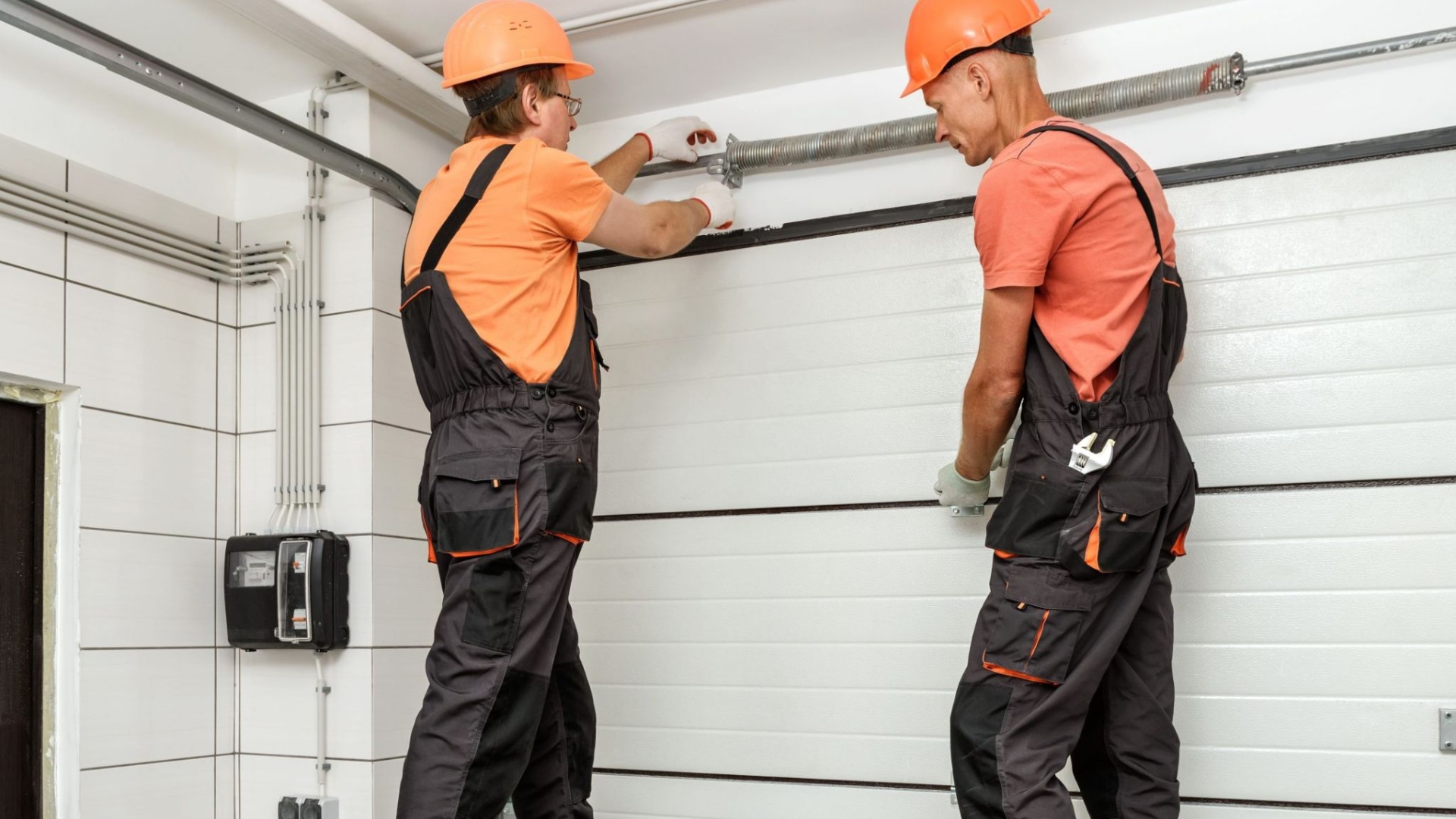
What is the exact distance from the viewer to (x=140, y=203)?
2.91 metres

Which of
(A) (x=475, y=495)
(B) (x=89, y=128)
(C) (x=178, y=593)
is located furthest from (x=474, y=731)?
(B) (x=89, y=128)

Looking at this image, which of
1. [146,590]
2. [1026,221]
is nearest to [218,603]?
[146,590]

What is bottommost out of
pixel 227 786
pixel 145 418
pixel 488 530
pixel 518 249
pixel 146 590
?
pixel 227 786

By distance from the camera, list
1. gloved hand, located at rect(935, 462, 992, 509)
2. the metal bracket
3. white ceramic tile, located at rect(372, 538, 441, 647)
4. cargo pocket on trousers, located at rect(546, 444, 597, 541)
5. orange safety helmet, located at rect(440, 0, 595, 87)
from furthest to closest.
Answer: the metal bracket, white ceramic tile, located at rect(372, 538, 441, 647), gloved hand, located at rect(935, 462, 992, 509), orange safety helmet, located at rect(440, 0, 595, 87), cargo pocket on trousers, located at rect(546, 444, 597, 541)

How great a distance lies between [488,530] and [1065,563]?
40.2 inches

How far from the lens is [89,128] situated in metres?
2.81

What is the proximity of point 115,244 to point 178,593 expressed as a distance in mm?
888

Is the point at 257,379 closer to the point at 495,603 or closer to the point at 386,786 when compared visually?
the point at 386,786

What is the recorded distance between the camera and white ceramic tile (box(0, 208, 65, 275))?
8.43 feet

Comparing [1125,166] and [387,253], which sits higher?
[387,253]

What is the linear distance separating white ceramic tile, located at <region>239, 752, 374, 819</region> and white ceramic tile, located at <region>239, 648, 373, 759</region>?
0.08ft

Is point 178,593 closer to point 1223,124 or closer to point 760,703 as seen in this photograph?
point 760,703

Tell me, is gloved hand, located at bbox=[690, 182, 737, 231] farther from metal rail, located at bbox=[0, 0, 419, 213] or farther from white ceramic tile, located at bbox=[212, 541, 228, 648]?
white ceramic tile, located at bbox=[212, 541, 228, 648]

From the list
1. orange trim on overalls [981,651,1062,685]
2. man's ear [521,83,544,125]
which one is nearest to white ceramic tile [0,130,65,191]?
man's ear [521,83,544,125]
